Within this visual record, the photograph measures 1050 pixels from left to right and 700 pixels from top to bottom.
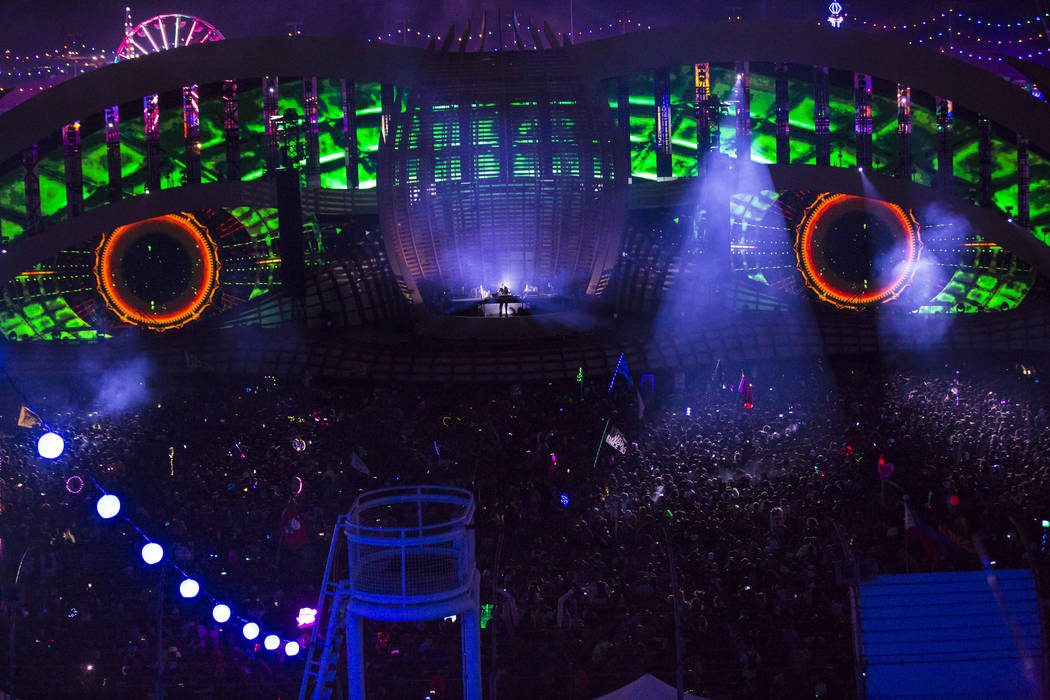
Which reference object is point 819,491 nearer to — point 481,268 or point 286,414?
point 286,414

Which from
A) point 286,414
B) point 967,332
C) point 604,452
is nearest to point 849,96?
point 967,332

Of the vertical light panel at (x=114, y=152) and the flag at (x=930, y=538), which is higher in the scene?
the vertical light panel at (x=114, y=152)

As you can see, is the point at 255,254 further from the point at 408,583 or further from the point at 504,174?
the point at 408,583

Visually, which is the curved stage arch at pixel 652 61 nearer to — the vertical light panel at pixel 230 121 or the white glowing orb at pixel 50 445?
the vertical light panel at pixel 230 121

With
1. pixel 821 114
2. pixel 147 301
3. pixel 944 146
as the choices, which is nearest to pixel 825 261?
pixel 821 114

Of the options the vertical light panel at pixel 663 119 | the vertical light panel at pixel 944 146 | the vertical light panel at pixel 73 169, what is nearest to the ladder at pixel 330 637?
the vertical light panel at pixel 73 169
